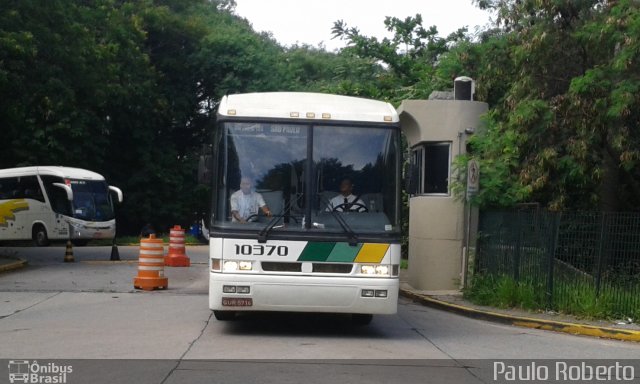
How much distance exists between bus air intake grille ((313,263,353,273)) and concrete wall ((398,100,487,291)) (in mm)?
6648

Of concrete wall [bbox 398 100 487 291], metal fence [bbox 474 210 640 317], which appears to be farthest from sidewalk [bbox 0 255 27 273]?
metal fence [bbox 474 210 640 317]

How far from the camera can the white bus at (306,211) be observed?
442 inches

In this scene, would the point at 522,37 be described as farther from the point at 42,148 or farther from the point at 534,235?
the point at 42,148

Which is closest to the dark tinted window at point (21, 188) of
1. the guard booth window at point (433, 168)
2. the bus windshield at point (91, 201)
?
the bus windshield at point (91, 201)

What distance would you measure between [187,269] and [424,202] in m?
8.62

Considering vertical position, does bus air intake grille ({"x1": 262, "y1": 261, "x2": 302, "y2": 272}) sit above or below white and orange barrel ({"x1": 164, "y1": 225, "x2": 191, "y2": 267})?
above

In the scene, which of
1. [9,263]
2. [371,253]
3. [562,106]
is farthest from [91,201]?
[371,253]

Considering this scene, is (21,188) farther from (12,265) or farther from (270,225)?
(270,225)

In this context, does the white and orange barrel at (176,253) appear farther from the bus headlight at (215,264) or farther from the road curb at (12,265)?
the bus headlight at (215,264)

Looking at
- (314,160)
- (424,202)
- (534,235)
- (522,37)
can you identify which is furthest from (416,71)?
(314,160)

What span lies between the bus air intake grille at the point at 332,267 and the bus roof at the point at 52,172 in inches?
1035

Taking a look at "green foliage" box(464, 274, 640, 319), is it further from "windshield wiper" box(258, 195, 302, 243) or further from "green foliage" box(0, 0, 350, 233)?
"green foliage" box(0, 0, 350, 233)

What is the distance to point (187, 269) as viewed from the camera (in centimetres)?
Answer: 2380

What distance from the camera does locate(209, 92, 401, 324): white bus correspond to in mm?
11227
